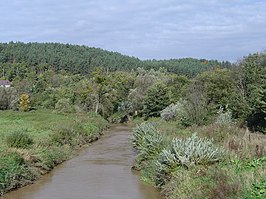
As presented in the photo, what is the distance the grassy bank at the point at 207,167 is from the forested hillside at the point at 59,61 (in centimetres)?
9462

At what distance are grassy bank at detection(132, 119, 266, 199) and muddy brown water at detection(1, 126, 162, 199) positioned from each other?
103 cm

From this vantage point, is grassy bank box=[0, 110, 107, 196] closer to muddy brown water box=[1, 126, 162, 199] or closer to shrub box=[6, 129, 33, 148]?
shrub box=[6, 129, 33, 148]

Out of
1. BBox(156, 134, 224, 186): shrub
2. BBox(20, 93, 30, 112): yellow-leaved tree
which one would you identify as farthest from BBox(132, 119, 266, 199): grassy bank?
BBox(20, 93, 30, 112): yellow-leaved tree

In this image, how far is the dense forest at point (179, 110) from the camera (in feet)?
47.1

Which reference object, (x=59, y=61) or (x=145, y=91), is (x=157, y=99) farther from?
(x=59, y=61)

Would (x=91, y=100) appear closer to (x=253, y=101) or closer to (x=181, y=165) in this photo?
(x=253, y=101)

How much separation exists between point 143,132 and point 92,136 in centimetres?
Answer: 1401

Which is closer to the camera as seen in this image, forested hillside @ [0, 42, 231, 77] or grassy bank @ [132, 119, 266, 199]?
grassy bank @ [132, 119, 266, 199]

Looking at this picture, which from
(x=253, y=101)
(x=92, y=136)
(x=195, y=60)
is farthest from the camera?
(x=195, y=60)

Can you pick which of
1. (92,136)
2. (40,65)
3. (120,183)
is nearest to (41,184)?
Answer: (120,183)

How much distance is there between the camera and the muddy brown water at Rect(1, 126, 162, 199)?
699 inches

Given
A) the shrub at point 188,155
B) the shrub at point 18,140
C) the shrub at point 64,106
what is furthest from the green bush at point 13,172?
the shrub at point 64,106

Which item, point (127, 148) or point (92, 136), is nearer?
point (127, 148)

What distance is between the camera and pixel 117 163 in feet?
87.1
